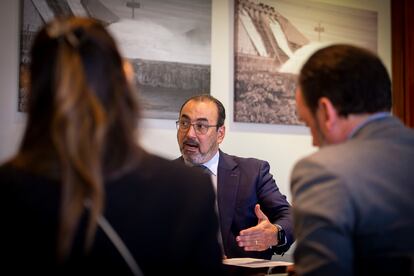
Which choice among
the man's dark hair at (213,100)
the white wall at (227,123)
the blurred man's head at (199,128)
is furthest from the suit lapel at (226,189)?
the white wall at (227,123)

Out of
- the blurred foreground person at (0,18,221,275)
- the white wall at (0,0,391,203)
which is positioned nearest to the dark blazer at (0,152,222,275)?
the blurred foreground person at (0,18,221,275)

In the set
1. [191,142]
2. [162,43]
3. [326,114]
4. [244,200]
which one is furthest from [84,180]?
[162,43]

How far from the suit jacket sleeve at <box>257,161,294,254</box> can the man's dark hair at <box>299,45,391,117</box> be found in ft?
4.18

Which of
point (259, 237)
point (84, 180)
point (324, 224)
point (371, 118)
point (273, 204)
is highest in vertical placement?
point (371, 118)

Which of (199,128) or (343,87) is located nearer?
(343,87)

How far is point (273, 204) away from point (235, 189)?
221 millimetres

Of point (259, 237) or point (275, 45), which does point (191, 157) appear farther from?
point (275, 45)

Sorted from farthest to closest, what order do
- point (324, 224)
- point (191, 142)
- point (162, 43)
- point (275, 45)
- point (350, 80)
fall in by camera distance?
point (275, 45)
point (162, 43)
point (191, 142)
point (350, 80)
point (324, 224)

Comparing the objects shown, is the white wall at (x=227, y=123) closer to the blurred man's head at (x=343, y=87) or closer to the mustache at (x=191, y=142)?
the mustache at (x=191, y=142)

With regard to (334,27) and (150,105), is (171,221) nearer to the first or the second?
(150,105)

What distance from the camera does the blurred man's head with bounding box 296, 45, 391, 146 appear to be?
4.19ft

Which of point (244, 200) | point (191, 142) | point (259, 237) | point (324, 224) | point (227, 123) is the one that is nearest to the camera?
point (324, 224)

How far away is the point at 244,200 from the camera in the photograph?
8.58ft

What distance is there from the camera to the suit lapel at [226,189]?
2543 millimetres
